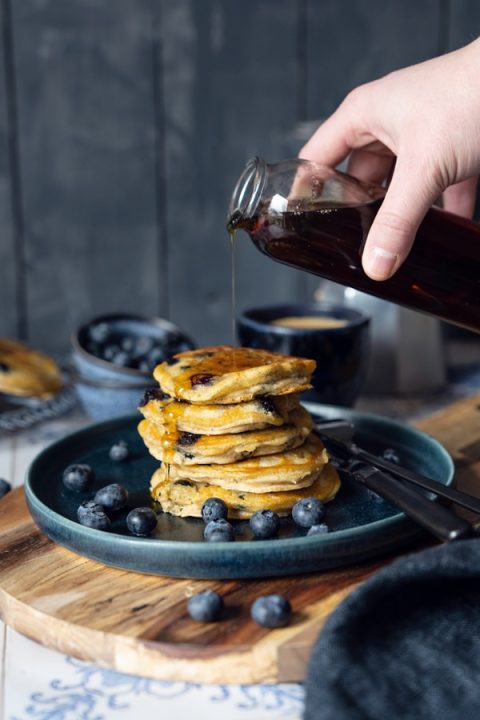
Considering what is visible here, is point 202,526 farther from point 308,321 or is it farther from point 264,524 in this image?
point 308,321

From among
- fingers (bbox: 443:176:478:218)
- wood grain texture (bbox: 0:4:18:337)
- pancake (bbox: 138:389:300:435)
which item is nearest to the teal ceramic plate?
pancake (bbox: 138:389:300:435)

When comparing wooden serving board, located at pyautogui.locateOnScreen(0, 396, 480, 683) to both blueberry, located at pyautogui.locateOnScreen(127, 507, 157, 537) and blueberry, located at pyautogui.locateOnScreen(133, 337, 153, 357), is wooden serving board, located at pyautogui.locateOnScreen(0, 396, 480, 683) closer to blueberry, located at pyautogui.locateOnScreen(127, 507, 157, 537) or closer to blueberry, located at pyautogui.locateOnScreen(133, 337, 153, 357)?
blueberry, located at pyautogui.locateOnScreen(127, 507, 157, 537)

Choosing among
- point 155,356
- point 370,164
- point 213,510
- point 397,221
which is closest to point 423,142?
point 397,221

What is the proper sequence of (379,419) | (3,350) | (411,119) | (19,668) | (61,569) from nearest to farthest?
(19,668) → (61,569) → (411,119) → (379,419) → (3,350)

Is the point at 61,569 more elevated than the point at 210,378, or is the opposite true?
the point at 210,378

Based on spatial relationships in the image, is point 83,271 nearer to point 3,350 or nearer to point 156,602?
point 3,350

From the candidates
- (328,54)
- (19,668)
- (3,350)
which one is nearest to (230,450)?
(19,668)

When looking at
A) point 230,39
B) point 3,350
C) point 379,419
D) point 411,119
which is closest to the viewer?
point 411,119
